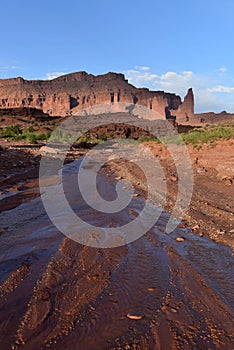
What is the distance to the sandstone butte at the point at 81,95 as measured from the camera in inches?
4665

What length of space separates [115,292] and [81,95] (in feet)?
405

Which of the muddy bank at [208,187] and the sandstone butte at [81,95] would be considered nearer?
the muddy bank at [208,187]

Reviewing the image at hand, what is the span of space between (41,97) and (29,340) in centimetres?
A: 13049

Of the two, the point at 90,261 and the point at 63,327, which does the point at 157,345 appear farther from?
the point at 90,261

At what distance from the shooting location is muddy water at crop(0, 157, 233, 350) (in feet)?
8.84

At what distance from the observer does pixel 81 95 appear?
396ft

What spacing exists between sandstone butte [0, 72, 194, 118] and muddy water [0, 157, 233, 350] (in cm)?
11302

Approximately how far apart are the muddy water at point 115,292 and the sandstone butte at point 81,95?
113 metres

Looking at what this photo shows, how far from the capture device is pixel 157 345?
260cm

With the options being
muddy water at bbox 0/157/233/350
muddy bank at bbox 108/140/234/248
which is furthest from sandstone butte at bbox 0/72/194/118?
muddy water at bbox 0/157/233/350

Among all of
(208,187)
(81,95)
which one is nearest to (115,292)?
(208,187)

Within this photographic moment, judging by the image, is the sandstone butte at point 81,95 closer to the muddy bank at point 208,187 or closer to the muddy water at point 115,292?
the muddy bank at point 208,187

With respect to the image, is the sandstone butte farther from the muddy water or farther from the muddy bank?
the muddy water

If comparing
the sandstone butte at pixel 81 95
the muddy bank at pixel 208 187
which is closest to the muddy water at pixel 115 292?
the muddy bank at pixel 208 187
